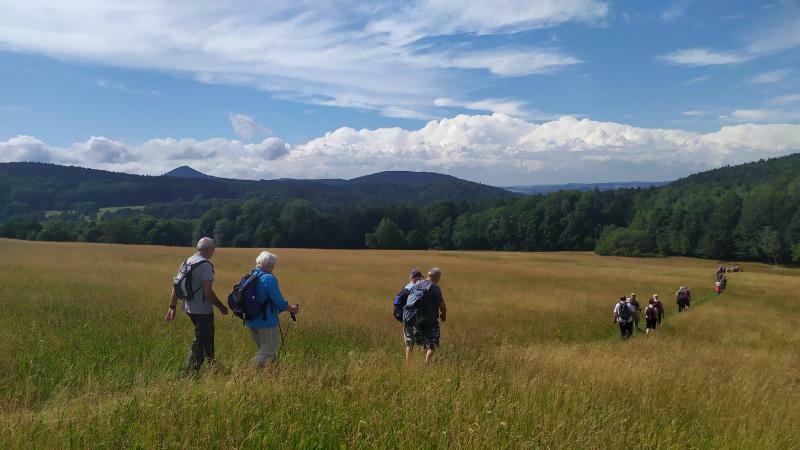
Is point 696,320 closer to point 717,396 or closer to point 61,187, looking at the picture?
point 717,396

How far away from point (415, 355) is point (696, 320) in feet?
58.4

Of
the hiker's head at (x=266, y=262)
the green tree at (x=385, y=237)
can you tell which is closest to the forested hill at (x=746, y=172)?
the green tree at (x=385, y=237)

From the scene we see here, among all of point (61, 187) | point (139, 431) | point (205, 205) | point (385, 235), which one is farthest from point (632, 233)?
point (61, 187)

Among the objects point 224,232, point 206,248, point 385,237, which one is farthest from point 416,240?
point 206,248

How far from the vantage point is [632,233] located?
98312mm

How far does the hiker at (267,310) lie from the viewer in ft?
22.7

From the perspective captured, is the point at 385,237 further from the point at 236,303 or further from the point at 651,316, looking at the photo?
the point at 236,303

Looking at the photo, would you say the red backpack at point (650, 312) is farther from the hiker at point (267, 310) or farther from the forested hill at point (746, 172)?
the forested hill at point (746, 172)

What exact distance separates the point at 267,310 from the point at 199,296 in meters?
1.00

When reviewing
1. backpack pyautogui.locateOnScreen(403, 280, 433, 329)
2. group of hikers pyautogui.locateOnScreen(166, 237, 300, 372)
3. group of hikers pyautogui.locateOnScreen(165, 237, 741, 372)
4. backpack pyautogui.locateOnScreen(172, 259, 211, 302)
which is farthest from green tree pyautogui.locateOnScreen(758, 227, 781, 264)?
backpack pyautogui.locateOnScreen(172, 259, 211, 302)

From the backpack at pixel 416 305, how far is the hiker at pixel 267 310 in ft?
7.66

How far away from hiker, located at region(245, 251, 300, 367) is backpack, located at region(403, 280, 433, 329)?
7.66ft

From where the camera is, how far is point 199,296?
23.6 ft

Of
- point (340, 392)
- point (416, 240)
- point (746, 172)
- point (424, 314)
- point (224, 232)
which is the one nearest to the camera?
point (340, 392)
